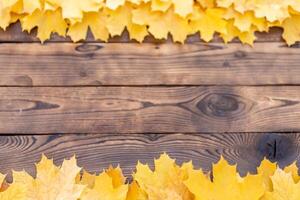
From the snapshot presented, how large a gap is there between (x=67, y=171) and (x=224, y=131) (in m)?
0.51

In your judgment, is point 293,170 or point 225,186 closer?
point 225,186

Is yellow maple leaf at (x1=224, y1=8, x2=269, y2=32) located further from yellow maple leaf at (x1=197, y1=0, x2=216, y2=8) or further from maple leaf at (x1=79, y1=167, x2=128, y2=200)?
maple leaf at (x1=79, y1=167, x2=128, y2=200)

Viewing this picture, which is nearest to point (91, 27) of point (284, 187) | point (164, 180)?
point (164, 180)

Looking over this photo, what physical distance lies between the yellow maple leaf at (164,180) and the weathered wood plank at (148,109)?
13 centimetres

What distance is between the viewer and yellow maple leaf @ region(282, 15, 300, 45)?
1709mm

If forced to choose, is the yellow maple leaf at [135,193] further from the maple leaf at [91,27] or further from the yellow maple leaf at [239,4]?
the yellow maple leaf at [239,4]

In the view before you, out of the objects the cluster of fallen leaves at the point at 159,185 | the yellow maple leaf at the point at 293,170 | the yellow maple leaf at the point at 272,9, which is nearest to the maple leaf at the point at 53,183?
the cluster of fallen leaves at the point at 159,185

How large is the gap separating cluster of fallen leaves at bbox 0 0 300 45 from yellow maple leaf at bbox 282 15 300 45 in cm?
2

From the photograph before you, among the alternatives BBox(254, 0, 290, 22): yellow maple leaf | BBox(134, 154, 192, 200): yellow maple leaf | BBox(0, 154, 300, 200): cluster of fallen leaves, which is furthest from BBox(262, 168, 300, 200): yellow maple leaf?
BBox(254, 0, 290, 22): yellow maple leaf

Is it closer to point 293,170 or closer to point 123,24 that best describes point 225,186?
point 293,170

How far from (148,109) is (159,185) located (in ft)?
0.83

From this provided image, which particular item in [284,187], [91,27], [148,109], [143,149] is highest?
[91,27]

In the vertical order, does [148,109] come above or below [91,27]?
below

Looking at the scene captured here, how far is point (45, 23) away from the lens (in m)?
1.68
